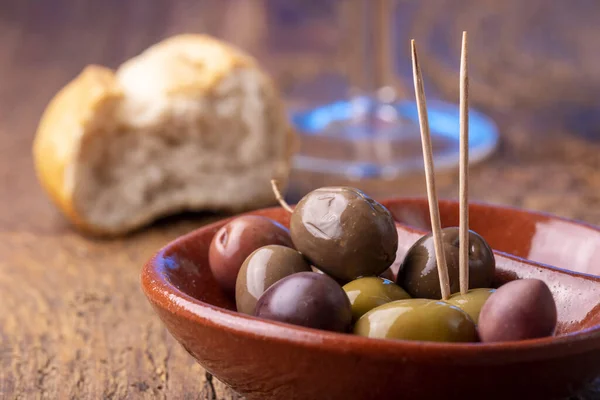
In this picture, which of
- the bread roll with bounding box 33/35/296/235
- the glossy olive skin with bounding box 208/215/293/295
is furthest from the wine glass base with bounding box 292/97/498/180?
the glossy olive skin with bounding box 208/215/293/295

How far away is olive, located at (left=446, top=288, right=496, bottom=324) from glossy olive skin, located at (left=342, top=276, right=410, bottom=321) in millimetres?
47

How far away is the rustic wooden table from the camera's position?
1009 millimetres

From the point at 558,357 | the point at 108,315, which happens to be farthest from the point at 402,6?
the point at 558,357

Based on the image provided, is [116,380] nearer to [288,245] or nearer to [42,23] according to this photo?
[288,245]

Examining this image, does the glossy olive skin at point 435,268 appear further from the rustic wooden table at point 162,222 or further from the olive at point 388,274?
the rustic wooden table at point 162,222

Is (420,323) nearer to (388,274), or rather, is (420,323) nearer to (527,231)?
(388,274)

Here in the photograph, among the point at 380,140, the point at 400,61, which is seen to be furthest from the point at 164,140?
the point at 400,61

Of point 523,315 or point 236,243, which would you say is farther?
point 236,243

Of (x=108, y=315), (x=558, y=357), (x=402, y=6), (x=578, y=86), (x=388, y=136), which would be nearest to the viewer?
(x=558, y=357)

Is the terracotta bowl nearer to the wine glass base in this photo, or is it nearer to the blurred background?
the blurred background

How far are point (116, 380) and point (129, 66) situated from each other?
818 mm

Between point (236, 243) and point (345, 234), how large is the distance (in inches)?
4.8

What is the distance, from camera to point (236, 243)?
86 centimetres

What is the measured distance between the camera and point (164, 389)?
938mm
